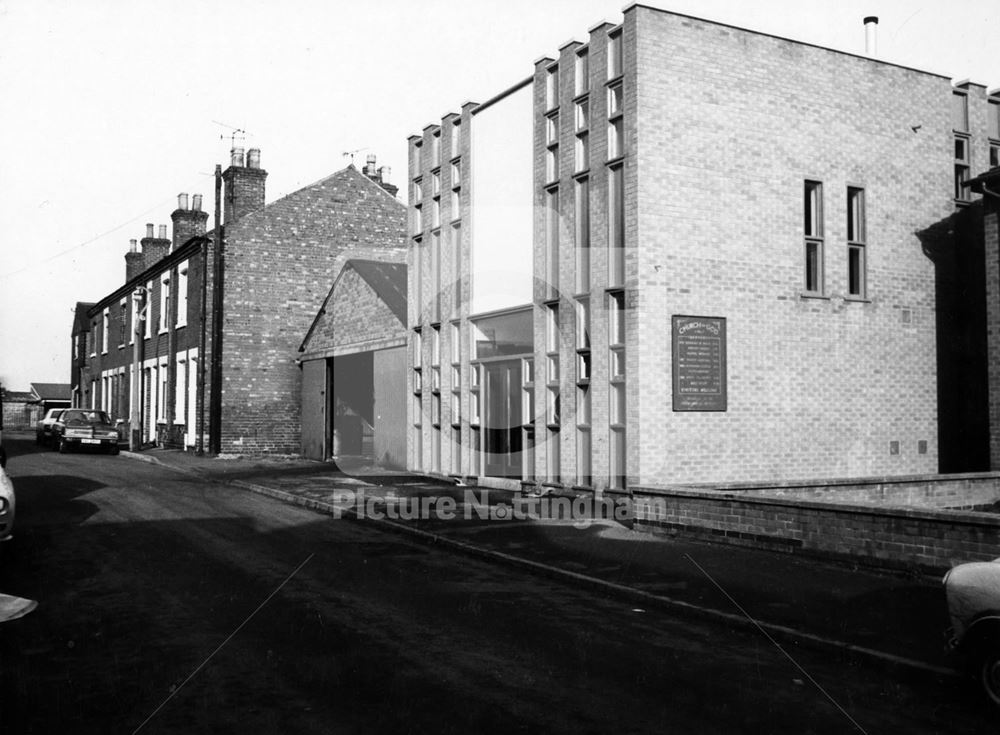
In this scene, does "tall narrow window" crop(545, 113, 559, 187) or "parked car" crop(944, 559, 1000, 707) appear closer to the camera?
"parked car" crop(944, 559, 1000, 707)

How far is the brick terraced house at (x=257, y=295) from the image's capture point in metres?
29.1

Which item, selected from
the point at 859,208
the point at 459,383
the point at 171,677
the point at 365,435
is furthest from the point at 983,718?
the point at 365,435

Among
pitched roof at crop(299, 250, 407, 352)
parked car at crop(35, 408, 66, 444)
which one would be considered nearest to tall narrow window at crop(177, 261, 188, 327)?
parked car at crop(35, 408, 66, 444)

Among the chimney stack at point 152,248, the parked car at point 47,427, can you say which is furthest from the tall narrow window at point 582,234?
the chimney stack at point 152,248

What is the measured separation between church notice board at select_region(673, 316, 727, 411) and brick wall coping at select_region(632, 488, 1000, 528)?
2.41 metres

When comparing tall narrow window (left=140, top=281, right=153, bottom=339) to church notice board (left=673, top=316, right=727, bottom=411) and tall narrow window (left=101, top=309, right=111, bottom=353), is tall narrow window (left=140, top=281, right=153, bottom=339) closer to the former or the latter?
tall narrow window (left=101, top=309, right=111, bottom=353)

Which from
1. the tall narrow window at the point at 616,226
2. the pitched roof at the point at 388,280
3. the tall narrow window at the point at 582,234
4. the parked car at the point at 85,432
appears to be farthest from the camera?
the parked car at the point at 85,432

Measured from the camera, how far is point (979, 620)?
549 cm

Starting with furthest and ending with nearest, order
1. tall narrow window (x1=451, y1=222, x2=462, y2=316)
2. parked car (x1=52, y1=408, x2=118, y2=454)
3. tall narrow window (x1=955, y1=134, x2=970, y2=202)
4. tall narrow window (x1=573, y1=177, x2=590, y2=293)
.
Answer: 1. parked car (x1=52, y1=408, x2=118, y2=454)
2. tall narrow window (x1=451, y1=222, x2=462, y2=316)
3. tall narrow window (x1=955, y1=134, x2=970, y2=202)
4. tall narrow window (x1=573, y1=177, x2=590, y2=293)

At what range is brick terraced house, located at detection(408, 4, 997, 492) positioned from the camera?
14078 mm

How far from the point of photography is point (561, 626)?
7.46m

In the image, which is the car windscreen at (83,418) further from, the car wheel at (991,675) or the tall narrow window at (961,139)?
the car wheel at (991,675)

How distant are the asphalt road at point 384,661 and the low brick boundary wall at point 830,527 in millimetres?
2664

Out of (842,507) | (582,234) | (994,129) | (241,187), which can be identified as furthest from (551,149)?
(241,187)
